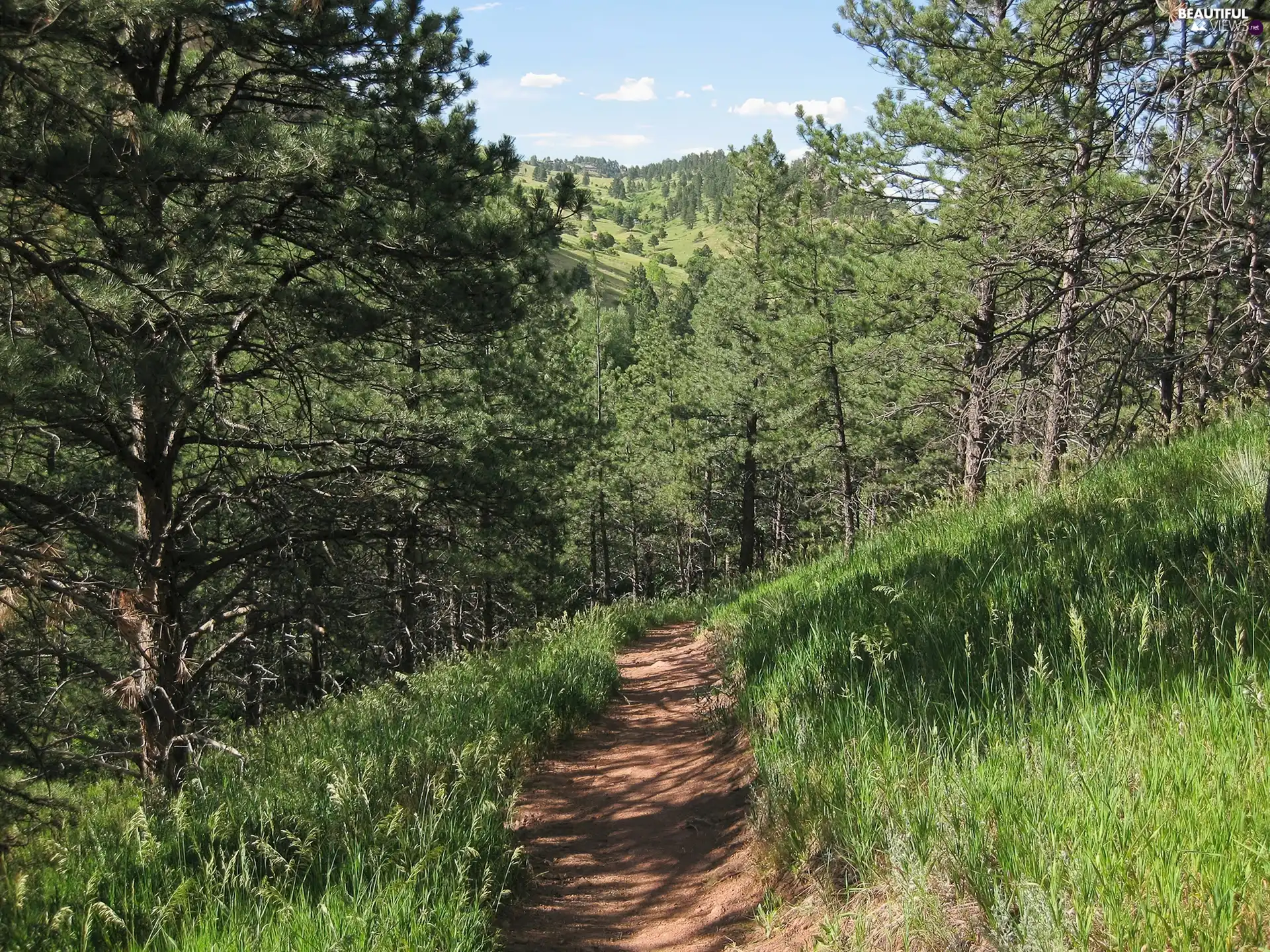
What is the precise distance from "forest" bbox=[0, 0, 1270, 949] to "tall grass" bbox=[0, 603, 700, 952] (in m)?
0.03

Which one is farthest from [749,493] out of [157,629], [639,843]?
[639,843]

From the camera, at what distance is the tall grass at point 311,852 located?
2699 mm

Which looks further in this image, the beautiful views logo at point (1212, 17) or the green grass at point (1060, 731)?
the beautiful views logo at point (1212, 17)

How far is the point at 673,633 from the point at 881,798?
12.0 metres

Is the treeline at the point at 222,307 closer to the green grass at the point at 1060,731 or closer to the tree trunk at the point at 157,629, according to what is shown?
the tree trunk at the point at 157,629

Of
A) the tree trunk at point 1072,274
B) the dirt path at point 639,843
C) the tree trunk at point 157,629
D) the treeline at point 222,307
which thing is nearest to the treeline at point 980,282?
the tree trunk at point 1072,274

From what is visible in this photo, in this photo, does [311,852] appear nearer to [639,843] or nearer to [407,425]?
[639,843]

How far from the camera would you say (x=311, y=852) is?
3340mm

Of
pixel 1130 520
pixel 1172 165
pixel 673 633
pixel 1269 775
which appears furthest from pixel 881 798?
pixel 673 633

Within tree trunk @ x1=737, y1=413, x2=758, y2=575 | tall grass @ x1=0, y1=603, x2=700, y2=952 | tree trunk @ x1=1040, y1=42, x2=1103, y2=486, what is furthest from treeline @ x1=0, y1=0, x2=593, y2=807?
tree trunk @ x1=737, y1=413, x2=758, y2=575

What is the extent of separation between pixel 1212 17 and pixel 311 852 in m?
5.45

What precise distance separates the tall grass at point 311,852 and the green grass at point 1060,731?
4.85 ft

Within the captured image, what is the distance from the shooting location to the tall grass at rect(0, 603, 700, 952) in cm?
270

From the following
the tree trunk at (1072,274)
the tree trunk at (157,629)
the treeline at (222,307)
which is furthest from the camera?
A: the tree trunk at (157,629)
